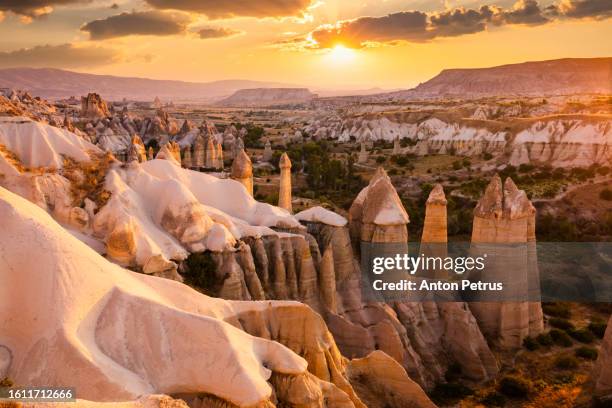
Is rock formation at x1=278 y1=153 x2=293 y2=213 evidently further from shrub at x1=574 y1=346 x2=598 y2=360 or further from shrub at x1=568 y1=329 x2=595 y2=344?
shrub at x1=574 y1=346 x2=598 y2=360

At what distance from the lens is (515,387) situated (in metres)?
18.7

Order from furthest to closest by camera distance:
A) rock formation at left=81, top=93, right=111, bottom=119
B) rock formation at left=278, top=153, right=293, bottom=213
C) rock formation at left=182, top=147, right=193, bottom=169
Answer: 1. rock formation at left=81, top=93, right=111, bottom=119
2. rock formation at left=182, top=147, right=193, bottom=169
3. rock formation at left=278, top=153, right=293, bottom=213

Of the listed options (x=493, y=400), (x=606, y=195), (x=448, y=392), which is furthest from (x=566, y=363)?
(x=606, y=195)

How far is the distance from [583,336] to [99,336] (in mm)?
21208

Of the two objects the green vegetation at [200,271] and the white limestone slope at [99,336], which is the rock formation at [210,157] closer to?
the green vegetation at [200,271]

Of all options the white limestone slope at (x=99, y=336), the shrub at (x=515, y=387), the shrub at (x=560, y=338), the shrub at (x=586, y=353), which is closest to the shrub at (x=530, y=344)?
the shrub at (x=560, y=338)

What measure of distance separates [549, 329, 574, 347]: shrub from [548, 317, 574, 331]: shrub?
105 cm

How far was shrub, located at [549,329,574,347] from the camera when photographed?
2256 cm

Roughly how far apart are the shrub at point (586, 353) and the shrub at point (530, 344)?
1.70m

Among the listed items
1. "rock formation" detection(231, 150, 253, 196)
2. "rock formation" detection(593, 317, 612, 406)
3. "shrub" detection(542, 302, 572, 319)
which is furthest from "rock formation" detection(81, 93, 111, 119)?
"rock formation" detection(593, 317, 612, 406)

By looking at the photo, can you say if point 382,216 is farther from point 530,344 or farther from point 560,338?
point 560,338

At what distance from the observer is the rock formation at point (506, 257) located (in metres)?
21.3

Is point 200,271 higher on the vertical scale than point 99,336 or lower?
lower

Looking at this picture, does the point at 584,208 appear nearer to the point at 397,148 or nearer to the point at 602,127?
the point at 602,127
